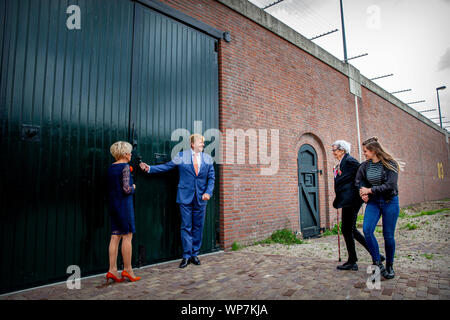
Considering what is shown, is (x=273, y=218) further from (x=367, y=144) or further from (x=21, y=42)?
(x=21, y=42)

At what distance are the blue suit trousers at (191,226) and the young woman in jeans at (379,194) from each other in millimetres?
2437

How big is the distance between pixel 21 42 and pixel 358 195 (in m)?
4.81

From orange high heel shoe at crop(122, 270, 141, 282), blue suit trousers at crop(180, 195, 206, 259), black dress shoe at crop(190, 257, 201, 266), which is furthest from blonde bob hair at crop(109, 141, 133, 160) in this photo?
black dress shoe at crop(190, 257, 201, 266)

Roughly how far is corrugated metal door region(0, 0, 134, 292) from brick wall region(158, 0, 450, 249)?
6.35 ft

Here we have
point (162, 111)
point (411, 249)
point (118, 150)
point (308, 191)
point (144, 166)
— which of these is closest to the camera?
point (118, 150)

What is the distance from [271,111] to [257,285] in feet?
15.0

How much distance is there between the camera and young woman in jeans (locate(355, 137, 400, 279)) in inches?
137

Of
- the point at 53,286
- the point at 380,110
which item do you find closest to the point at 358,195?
the point at 53,286

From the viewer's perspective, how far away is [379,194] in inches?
138

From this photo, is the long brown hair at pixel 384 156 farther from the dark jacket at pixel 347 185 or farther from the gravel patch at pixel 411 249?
the gravel patch at pixel 411 249

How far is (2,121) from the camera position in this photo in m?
3.13

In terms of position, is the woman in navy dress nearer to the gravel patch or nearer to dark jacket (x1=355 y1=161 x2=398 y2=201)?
the gravel patch

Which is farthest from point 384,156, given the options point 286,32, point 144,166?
point 286,32

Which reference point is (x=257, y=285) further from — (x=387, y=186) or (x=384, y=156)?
(x=384, y=156)
